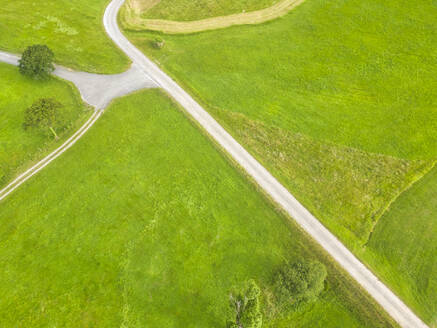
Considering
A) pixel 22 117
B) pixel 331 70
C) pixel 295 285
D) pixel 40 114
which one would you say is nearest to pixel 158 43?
pixel 40 114

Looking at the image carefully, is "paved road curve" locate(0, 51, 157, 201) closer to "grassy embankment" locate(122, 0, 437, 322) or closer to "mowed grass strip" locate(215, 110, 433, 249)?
"grassy embankment" locate(122, 0, 437, 322)

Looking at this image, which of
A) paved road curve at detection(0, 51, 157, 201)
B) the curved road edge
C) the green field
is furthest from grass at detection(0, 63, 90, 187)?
the green field

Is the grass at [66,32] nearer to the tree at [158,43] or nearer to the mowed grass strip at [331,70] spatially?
the tree at [158,43]

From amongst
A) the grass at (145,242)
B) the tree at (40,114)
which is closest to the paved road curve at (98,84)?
the tree at (40,114)

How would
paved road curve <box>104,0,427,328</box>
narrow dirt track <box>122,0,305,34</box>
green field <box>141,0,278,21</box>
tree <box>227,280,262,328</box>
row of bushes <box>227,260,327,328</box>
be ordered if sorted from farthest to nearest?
1. green field <box>141,0,278,21</box>
2. narrow dirt track <box>122,0,305,34</box>
3. paved road curve <box>104,0,427,328</box>
4. row of bushes <box>227,260,327,328</box>
5. tree <box>227,280,262,328</box>

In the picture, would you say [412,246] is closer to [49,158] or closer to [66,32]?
[49,158]

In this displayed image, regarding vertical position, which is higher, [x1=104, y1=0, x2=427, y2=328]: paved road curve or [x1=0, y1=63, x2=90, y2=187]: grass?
[x1=0, y1=63, x2=90, y2=187]: grass

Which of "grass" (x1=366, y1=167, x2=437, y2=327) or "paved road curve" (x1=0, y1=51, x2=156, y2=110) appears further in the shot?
"paved road curve" (x1=0, y1=51, x2=156, y2=110)

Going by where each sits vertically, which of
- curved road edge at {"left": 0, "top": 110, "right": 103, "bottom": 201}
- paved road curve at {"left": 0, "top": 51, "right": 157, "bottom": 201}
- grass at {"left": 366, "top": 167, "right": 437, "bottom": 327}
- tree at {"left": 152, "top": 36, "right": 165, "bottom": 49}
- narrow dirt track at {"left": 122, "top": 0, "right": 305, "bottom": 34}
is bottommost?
grass at {"left": 366, "top": 167, "right": 437, "bottom": 327}
